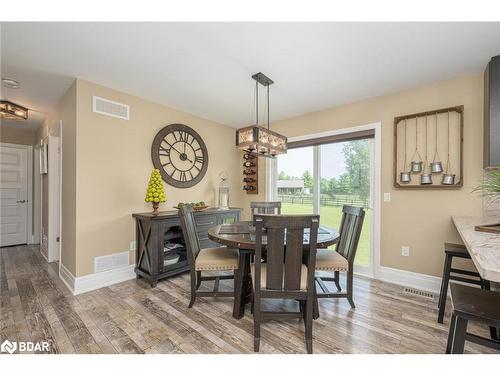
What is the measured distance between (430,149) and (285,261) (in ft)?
7.71

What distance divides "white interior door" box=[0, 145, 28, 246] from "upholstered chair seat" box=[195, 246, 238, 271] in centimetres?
464

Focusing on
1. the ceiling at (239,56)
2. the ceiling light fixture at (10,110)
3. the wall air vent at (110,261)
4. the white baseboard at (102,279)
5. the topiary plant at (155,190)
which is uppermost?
the ceiling at (239,56)

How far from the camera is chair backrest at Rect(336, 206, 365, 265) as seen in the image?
2115 millimetres

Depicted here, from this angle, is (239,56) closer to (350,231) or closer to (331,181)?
(350,231)

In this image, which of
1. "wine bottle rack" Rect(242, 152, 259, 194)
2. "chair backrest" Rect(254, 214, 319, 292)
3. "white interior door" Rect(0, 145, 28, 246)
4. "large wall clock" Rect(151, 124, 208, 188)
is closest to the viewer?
"chair backrest" Rect(254, 214, 319, 292)

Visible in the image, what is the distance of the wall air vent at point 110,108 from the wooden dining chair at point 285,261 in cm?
247

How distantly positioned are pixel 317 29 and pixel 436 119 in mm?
1915

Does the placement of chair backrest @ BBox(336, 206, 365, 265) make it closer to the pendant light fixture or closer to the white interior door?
the pendant light fixture

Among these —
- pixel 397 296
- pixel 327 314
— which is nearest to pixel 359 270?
pixel 397 296

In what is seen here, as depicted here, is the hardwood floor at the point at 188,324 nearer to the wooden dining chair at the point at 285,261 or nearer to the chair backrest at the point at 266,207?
the wooden dining chair at the point at 285,261

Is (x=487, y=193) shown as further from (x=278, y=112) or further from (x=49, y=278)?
(x=49, y=278)

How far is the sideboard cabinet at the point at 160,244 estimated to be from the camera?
8.82 ft

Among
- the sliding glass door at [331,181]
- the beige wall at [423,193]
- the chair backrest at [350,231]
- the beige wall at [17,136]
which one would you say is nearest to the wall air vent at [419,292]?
the beige wall at [423,193]

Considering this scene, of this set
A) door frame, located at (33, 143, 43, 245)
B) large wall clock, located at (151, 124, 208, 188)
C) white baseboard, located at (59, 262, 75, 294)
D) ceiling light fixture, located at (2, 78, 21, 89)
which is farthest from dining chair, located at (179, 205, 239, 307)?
door frame, located at (33, 143, 43, 245)
